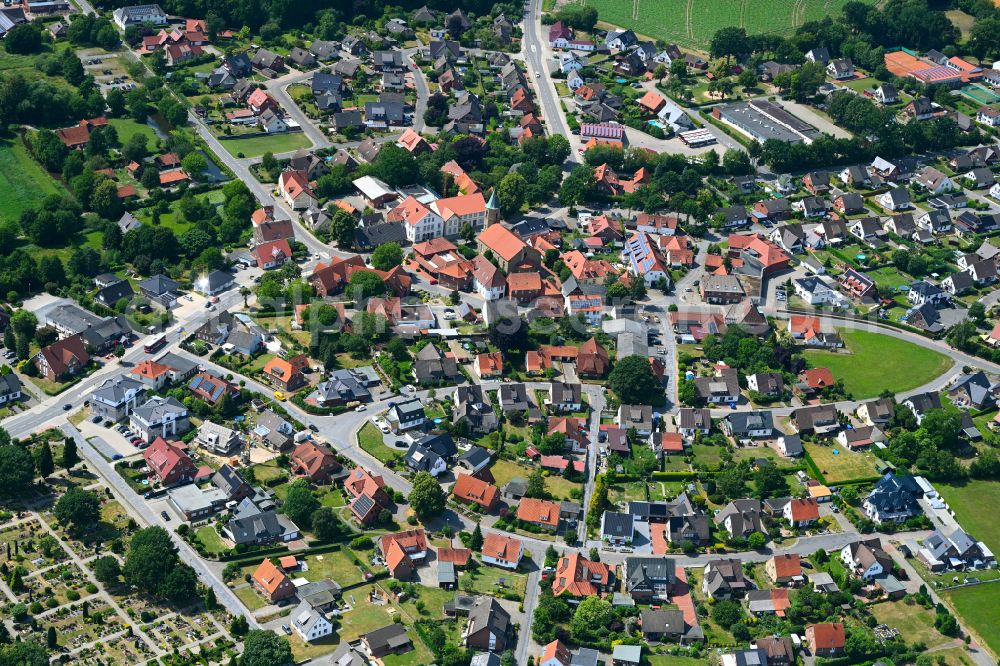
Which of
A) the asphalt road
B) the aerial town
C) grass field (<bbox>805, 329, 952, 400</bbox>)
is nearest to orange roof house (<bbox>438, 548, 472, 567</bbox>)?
the aerial town

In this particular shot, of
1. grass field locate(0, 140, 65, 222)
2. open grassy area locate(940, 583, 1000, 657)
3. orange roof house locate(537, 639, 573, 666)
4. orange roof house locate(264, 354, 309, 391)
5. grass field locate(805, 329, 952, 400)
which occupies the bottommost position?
open grassy area locate(940, 583, 1000, 657)

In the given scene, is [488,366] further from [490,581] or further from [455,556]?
[490,581]

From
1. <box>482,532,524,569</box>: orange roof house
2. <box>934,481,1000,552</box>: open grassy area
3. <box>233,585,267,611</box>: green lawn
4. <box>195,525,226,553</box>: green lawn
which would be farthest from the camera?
<box>934,481,1000,552</box>: open grassy area

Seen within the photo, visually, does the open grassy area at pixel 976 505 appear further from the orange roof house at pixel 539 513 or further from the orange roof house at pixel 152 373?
the orange roof house at pixel 152 373

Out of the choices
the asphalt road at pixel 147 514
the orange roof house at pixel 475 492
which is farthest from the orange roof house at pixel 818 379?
the asphalt road at pixel 147 514

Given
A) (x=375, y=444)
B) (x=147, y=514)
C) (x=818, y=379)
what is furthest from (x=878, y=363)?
(x=147, y=514)

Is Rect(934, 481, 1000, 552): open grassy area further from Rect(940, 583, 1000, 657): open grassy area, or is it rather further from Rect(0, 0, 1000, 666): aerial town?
Rect(940, 583, 1000, 657): open grassy area

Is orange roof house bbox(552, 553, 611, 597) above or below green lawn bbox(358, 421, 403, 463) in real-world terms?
below
